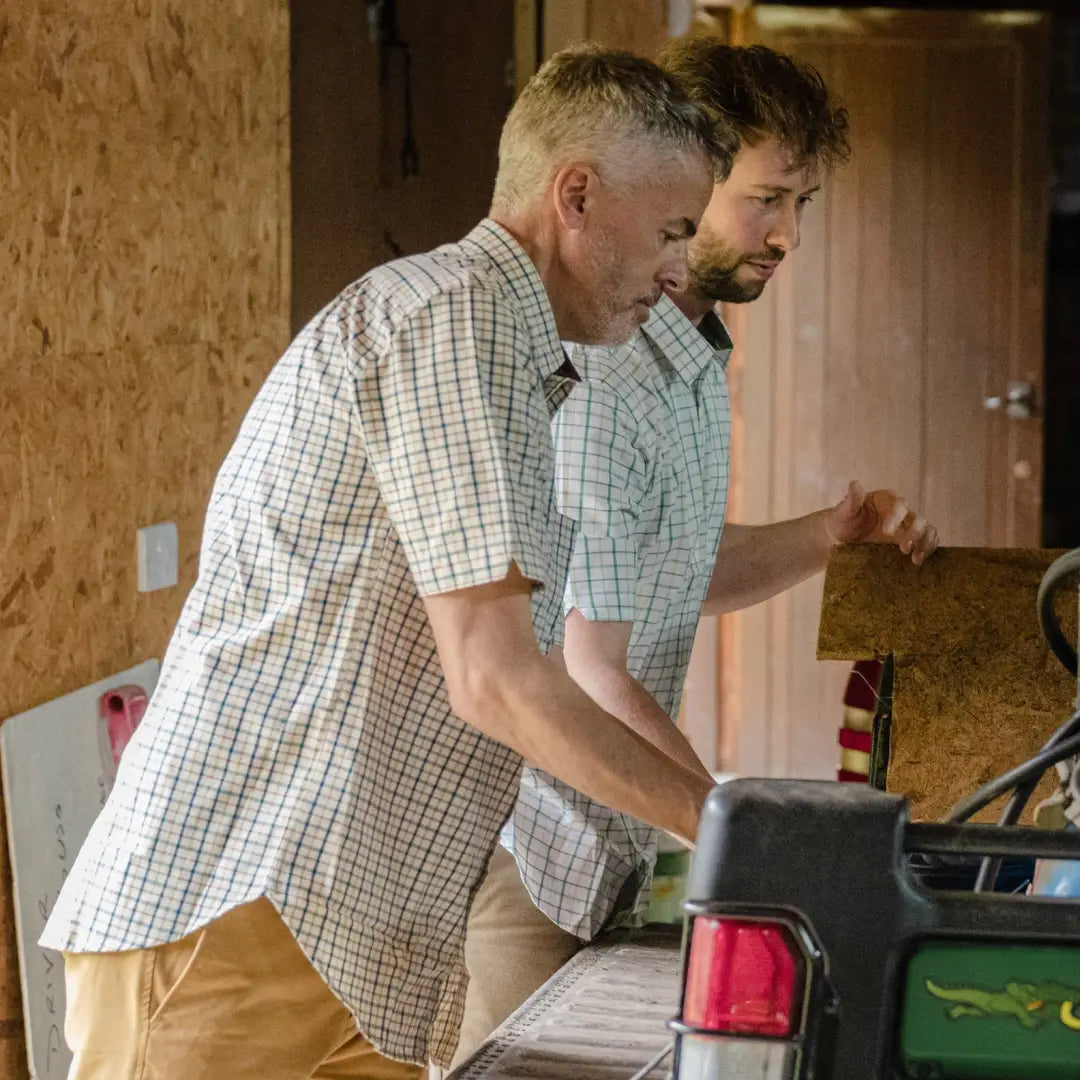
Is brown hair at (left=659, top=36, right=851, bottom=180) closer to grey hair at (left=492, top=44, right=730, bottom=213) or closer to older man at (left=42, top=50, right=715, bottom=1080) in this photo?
grey hair at (left=492, top=44, right=730, bottom=213)

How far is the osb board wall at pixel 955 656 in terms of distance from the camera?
1719 mm

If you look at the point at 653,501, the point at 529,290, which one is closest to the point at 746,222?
the point at 653,501

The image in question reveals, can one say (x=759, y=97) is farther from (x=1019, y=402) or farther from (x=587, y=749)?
(x=1019, y=402)

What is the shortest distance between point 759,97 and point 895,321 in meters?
3.44

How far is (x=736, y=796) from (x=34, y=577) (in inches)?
72.7

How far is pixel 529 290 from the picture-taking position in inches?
61.1

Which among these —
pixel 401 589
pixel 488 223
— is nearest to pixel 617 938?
pixel 401 589

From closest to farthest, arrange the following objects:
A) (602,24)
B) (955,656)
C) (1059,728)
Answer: (1059,728) < (955,656) < (602,24)

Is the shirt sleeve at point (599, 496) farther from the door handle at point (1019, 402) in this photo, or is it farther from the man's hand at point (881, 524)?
the door handle at point (1019, 402)

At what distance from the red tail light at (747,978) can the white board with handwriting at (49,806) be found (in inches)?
69.1

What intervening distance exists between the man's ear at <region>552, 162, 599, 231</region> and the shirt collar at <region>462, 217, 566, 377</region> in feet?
0.17

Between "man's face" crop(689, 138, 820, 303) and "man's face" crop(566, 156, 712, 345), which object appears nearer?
"man's face" crop(566, 156, 712, 345)

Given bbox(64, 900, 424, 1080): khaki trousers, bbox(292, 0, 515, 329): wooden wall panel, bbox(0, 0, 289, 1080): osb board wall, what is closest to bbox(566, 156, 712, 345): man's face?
bbox(64, 900, 424, 1080): khaki trousers

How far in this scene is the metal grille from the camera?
1.73m
